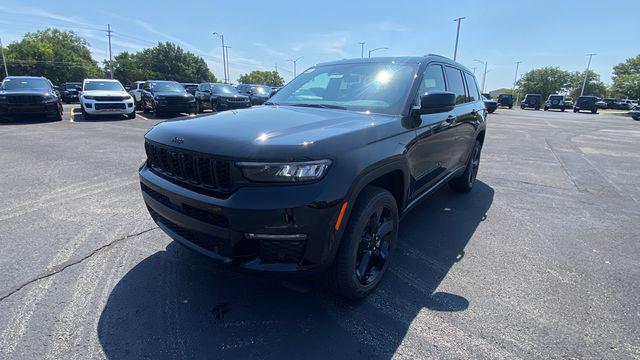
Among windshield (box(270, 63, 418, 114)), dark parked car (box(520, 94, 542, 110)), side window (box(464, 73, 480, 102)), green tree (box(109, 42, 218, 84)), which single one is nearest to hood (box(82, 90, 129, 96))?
windshield (box(270, 63, 418, 114))

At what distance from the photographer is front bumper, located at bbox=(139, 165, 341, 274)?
6.36 feet

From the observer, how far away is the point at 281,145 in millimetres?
2018

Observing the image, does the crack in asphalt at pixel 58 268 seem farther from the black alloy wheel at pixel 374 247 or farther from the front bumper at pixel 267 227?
the black alloy wheel at pixel 374 247

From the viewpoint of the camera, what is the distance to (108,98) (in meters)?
13.9

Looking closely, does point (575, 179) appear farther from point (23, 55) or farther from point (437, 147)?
point (23, 55)

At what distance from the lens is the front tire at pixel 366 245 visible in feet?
7.48

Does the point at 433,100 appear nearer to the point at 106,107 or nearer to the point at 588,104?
the point at 106,107

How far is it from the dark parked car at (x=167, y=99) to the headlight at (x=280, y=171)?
49.9 feet

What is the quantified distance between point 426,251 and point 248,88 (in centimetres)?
1918

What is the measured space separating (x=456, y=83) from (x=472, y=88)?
3.31 feet

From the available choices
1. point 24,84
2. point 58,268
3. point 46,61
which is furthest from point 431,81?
point 46,61

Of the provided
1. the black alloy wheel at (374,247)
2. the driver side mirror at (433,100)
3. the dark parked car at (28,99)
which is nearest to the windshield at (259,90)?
the dark parked car at (28,99)

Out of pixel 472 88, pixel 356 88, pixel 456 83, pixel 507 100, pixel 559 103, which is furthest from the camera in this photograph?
pixel 559 103

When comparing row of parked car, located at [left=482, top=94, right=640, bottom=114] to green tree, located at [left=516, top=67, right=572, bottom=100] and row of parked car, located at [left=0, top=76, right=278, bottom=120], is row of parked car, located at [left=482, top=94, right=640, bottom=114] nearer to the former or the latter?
row of parked car, located at [left=0, top=76, right=278, bottom=120]
